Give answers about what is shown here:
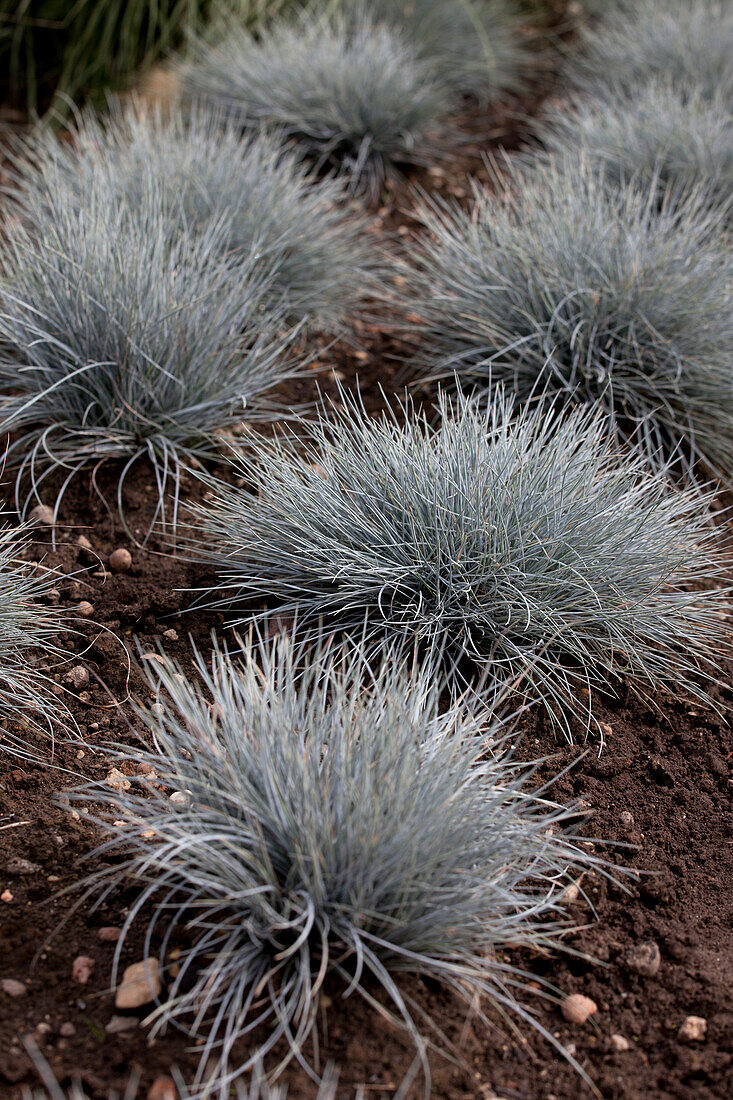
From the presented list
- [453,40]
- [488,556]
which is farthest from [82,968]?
[453,40]

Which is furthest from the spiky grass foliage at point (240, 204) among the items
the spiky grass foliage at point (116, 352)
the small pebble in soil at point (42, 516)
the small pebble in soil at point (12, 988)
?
the small pebble in soil at point (12, 988)

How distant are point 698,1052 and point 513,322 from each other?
2.17m

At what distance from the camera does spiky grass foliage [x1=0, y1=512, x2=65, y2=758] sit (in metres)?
2.17

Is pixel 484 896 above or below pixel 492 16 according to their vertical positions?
below

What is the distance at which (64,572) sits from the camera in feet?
8.55

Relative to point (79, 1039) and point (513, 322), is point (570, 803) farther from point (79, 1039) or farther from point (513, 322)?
point (513, 322)

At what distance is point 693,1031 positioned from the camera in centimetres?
172

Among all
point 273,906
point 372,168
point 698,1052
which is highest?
point 372,168

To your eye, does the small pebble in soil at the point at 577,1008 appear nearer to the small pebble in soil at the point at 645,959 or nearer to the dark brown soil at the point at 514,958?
the dark brown soil at the point at 514,958

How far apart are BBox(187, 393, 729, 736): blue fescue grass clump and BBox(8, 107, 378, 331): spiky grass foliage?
41.9 inches

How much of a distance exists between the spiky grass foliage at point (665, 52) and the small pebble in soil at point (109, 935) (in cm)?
431

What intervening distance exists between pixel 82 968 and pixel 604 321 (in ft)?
7.57

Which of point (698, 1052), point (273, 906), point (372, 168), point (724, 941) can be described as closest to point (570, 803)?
point (724, 941)

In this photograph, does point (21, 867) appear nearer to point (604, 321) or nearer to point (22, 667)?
point (22, 667)
